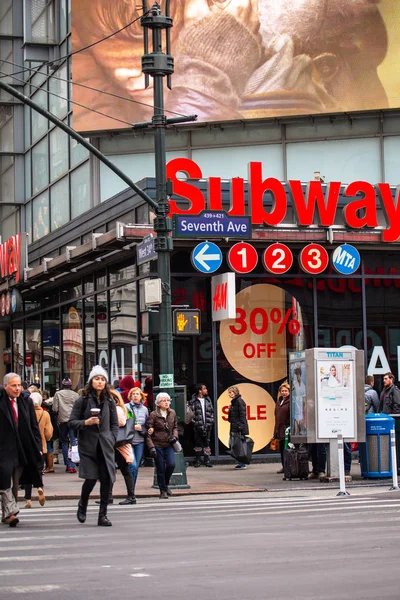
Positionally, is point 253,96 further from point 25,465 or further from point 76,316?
point 25,465

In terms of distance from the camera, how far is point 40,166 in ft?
119

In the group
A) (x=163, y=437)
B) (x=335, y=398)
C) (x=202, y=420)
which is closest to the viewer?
(x=163, y=437)

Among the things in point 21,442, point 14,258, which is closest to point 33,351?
point 14,258

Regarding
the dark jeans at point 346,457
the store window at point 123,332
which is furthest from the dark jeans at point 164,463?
the store window at point 123,332

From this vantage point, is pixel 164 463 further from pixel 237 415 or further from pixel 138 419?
pixel 237 415

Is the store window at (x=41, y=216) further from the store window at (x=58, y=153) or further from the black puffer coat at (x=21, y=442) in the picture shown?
the black puffer coat at (x=21, y=442)

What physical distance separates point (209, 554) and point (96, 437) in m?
3.42

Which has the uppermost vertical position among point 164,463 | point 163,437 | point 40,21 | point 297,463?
point 40,21

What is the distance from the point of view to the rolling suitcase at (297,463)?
21.1 m

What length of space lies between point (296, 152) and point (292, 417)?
10.9 meters

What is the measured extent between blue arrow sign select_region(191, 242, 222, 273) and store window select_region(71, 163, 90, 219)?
6493mm

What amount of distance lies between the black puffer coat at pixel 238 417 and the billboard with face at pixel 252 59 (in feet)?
30.0

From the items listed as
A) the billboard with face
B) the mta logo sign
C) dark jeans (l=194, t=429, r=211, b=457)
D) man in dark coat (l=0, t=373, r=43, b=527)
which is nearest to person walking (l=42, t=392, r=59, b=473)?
dark jeans (l=194, t=429, r=211, b=457)

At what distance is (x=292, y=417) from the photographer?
2173 centimetres
